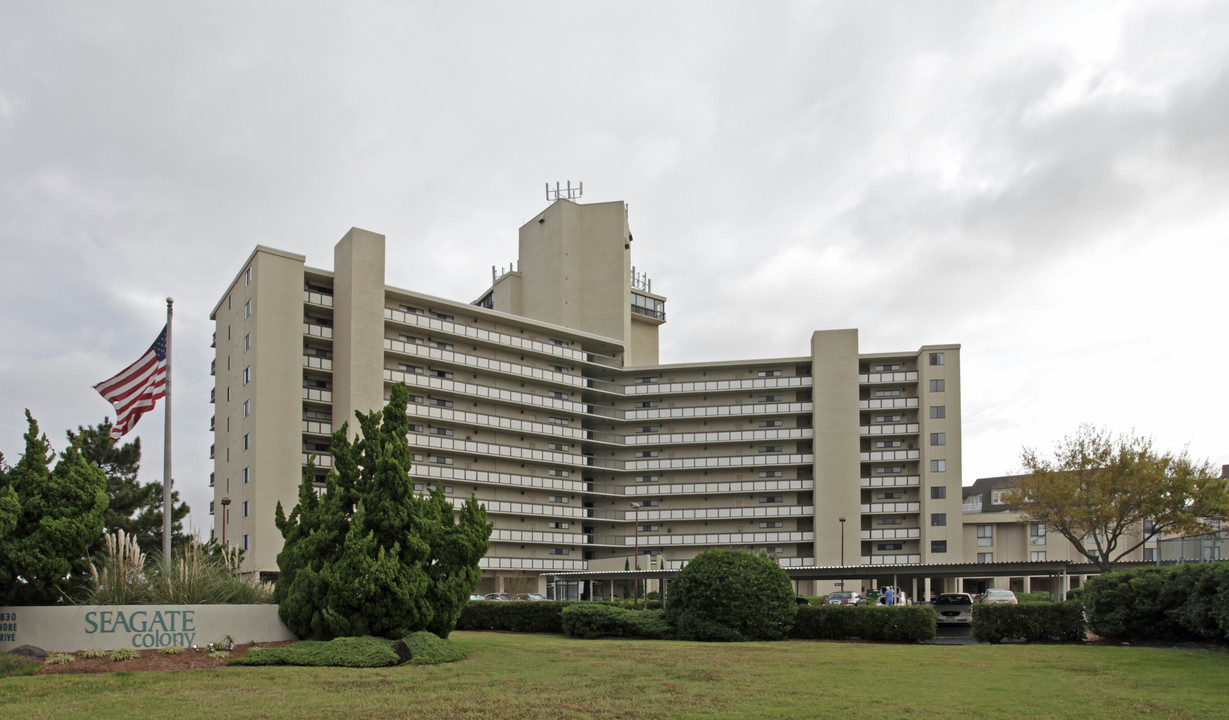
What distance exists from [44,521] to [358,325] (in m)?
49.5

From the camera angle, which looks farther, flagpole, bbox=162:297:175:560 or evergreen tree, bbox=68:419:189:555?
evergreen tree, bbox=68:419:189:555

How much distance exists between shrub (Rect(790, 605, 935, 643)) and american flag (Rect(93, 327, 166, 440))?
19.8 m

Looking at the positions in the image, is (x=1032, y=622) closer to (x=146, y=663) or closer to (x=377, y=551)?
(x=377, y=551)

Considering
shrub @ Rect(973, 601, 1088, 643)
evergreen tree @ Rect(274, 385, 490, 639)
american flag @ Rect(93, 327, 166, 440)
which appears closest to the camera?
evergreen tree @ Rect(274, 385, 490, 639)

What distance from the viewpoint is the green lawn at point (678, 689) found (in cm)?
1434

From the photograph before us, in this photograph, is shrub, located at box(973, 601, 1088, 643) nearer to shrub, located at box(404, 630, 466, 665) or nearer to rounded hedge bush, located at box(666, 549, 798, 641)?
rounded hedge bush, located at box(666, 549, 798, 641)

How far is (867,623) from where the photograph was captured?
28.4 metres

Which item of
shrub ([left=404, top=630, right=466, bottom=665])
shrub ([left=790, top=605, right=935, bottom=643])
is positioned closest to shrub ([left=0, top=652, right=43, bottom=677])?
shrub ([left=404, top=630, right=466, bottom=665])

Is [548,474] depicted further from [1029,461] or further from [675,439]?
[1029,461]

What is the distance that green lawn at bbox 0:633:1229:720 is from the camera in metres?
14.3

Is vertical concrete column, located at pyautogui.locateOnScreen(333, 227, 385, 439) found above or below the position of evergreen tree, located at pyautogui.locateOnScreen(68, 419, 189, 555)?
above

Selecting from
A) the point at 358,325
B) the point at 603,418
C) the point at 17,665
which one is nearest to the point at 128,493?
the point at 358,325

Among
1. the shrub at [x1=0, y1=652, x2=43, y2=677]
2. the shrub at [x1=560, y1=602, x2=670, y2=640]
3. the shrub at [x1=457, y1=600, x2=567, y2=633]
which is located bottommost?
the shrub at [x1=457, y1=600, x2=567, y2=633]

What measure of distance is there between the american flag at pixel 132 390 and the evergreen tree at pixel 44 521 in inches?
172
